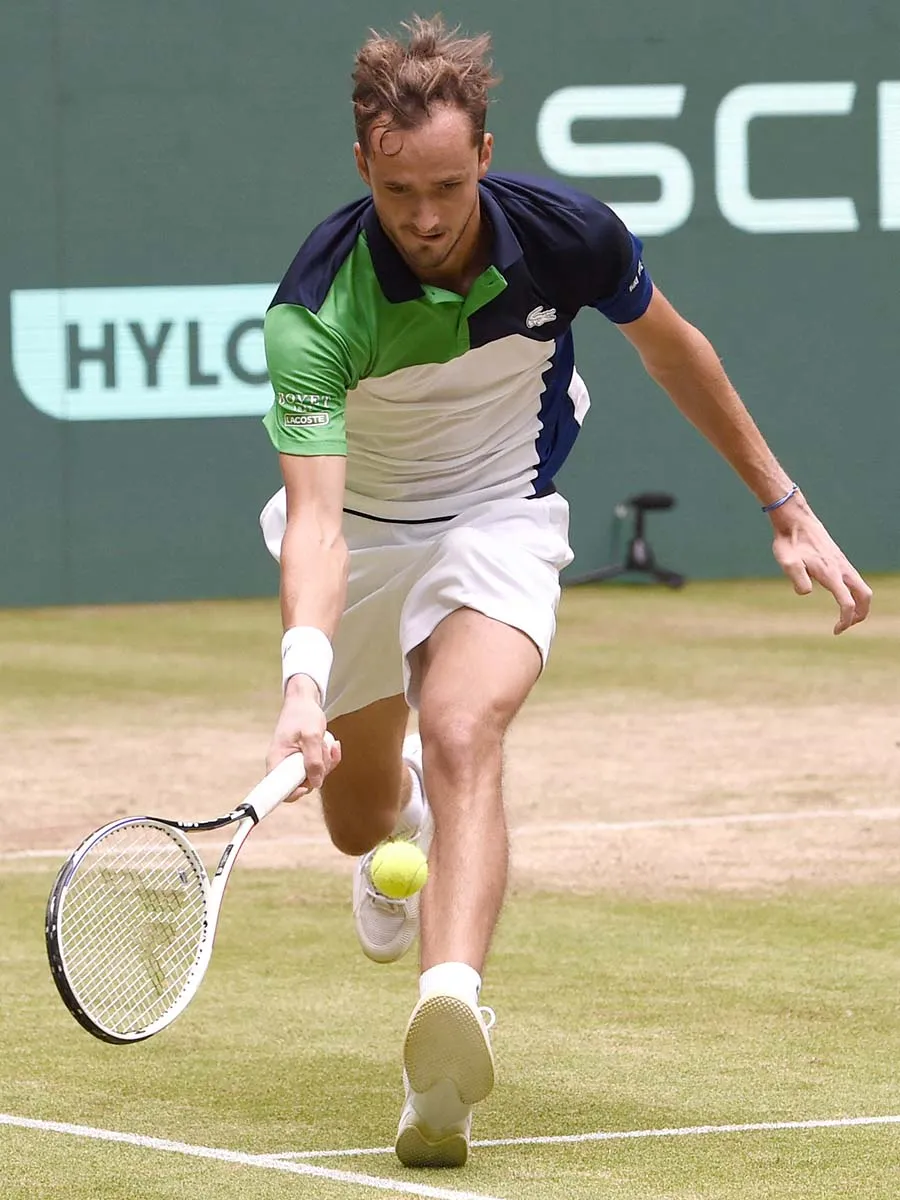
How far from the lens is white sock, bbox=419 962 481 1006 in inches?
154

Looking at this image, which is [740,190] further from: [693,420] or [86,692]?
[693,420]

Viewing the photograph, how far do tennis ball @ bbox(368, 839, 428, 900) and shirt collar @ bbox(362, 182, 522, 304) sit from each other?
1.37 meters

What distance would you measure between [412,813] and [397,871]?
47cm

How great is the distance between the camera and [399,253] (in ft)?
14.6

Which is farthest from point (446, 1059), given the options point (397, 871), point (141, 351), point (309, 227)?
point (309, 227)

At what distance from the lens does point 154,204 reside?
549 inches

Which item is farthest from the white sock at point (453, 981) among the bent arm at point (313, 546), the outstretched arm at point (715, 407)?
Result: the outstretched arm at point (715, 407)

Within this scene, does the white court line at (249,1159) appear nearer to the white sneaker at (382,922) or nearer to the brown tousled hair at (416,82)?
the white sneaker at (382,922)

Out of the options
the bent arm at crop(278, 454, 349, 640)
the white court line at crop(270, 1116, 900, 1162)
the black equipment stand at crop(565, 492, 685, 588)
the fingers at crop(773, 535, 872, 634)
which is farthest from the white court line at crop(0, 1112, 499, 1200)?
the black equipment stand at crop(565, 492, 685, 588)

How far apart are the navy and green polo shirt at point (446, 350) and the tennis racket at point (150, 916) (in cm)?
79

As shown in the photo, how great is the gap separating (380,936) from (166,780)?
3261mm

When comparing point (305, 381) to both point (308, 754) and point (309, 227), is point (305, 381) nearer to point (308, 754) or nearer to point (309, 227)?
point (308, 754)

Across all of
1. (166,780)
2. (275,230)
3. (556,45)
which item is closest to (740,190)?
(556,45)

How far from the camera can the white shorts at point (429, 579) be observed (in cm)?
459
